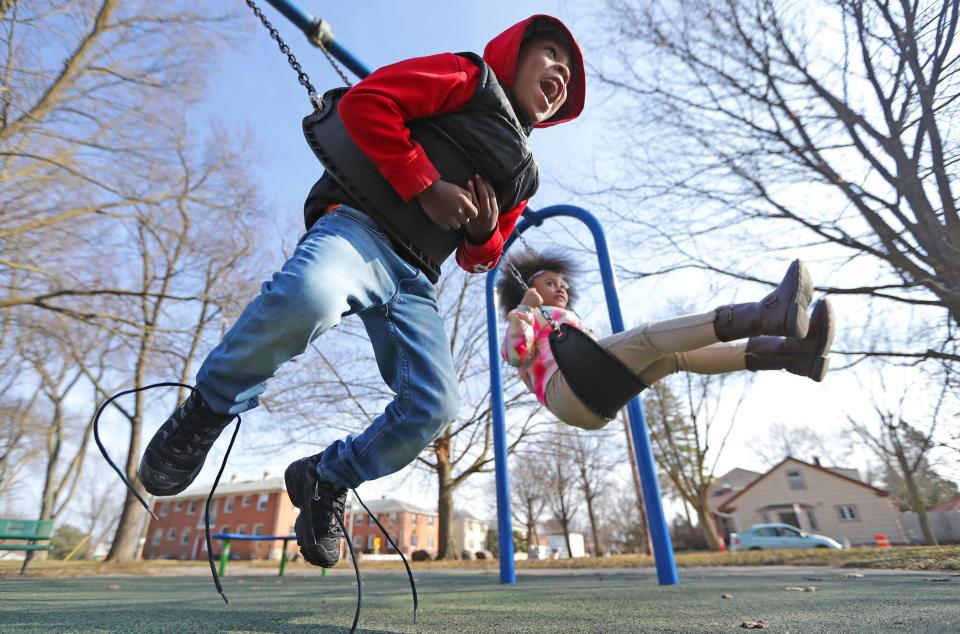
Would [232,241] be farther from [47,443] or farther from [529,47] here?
[47,443]

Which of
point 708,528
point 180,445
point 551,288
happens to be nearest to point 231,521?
point 708,528

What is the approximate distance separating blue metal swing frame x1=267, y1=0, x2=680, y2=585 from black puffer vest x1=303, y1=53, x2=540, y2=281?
2.32 metres

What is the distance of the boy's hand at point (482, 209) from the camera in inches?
54.8

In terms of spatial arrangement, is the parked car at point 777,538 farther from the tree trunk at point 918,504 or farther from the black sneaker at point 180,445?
the black sneaker at point 180,445

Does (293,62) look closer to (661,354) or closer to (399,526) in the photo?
(661,354)

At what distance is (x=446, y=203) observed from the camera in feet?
4.34

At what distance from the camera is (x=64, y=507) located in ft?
61.4

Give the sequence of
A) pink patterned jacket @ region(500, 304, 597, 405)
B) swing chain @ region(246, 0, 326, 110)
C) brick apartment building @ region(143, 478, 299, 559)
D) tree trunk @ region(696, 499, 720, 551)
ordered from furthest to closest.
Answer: brick apartment building @ region(143, 478, 299, 559) → tree trunk @ region(696, 499, 720, 551) → pink patterned jacket @ region(500, 304, 597, 405) → swing chain @ region(246, 0, 326, 110)

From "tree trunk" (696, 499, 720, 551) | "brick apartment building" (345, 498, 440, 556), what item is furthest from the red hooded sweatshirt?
"brick apartment building" (345, 498, 440, 556)

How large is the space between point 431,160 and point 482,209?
198mm

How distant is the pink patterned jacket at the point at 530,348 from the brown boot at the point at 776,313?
32.2 inches

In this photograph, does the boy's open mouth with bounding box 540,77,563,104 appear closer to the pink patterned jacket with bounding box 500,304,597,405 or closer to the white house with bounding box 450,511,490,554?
the pink patterned jacket with bounding box 500,304,597,405

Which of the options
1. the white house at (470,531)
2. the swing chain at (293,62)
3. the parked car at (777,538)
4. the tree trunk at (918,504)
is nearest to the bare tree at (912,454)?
the tree trunk at (918,504)

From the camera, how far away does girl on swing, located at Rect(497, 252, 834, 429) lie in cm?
184
